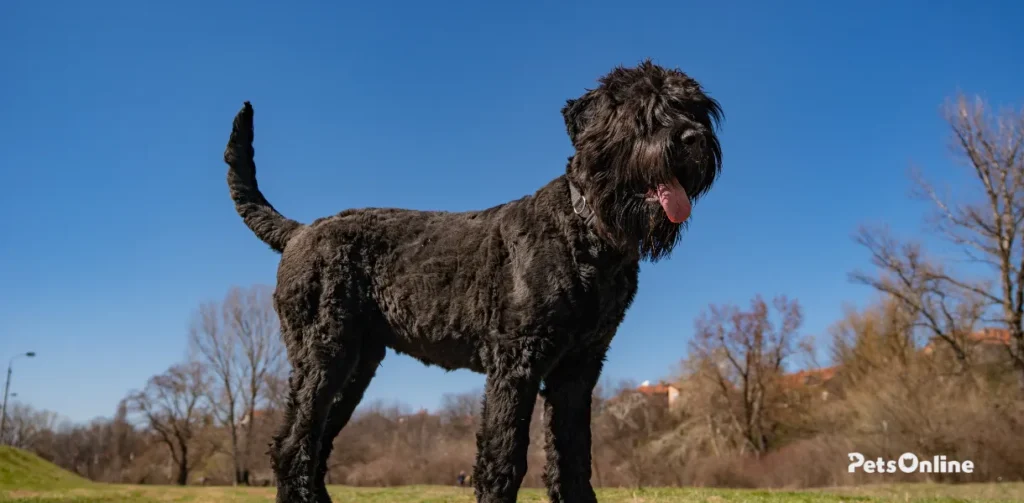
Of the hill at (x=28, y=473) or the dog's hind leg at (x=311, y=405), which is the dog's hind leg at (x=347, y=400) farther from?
the hill at (x=28, y=473)

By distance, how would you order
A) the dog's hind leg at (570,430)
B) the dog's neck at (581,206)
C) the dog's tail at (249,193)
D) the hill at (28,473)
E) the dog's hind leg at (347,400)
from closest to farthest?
the dog's neck at (581,206) < the dog's hind leg at (570,430) < the dog's hind leg at (347,400) < the dog's tail at (249,193) < the hill at (28,473)

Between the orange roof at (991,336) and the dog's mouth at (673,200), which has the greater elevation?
the orange roof at (991,336)

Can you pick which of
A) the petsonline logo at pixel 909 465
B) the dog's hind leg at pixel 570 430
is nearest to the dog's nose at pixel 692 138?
the dog's hind leg at pixel 570 430

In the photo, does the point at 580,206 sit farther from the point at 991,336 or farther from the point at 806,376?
the point at 806,376

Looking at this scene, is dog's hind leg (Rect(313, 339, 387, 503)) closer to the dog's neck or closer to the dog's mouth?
the dog's neck

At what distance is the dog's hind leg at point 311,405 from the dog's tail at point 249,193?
1162 millimetres

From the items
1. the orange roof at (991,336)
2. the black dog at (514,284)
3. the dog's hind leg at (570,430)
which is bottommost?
the dog's hind leg at (570,430)

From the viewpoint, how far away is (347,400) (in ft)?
19.0

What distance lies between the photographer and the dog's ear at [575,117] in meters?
4.64

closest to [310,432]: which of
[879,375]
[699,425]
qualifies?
[879,375]

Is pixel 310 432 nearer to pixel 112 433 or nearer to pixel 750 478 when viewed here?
pixel 750 478

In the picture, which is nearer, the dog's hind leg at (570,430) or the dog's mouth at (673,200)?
the dog's mouth at (673,200)

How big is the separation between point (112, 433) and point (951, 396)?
5279 centimetres

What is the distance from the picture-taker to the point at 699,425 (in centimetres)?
4441
